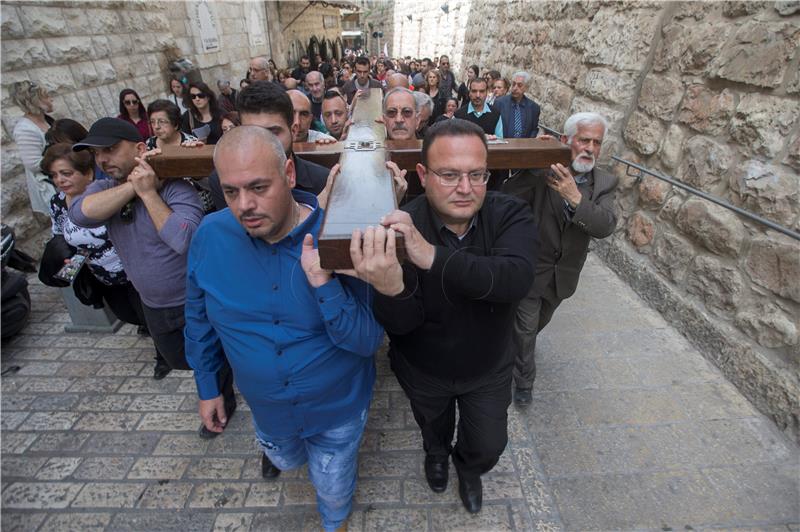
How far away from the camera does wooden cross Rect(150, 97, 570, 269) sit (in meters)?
1.13

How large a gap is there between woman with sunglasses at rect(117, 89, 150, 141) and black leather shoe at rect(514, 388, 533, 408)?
17.8 ft

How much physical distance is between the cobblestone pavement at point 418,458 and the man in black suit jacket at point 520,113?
3304mm

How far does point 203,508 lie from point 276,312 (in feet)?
4.78

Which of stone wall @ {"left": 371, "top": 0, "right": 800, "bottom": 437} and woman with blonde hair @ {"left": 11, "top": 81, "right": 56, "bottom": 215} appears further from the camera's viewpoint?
woman with blonde hair @ {"left": 11, "top": 81, "right": 56, "bottom": 215}

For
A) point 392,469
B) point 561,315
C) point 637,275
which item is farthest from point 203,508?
point 637,275

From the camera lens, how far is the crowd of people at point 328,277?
149 centimetres

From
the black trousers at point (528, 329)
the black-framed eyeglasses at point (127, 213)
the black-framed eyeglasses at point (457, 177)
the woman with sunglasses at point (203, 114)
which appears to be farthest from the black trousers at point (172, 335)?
the woman with sunglasses at point (203, 114)

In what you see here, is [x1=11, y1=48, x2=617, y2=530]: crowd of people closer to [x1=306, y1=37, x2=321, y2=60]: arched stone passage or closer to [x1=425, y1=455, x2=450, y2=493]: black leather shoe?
[x1=425, y1=455, x2=450, y2=493]: black leather shoe

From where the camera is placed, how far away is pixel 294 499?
7.67ft

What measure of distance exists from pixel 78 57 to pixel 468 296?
680 centimetres

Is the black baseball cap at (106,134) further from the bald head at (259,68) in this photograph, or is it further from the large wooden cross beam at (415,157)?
the bald head at (259,68)

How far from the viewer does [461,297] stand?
1.74 metres

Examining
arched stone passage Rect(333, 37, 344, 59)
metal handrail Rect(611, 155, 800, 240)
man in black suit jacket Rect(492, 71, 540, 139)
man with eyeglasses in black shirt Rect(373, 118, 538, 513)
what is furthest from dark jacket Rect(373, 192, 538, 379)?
arched stone passage Rect(333, 37, 344, 59)

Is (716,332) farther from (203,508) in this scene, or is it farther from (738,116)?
(203,508)
